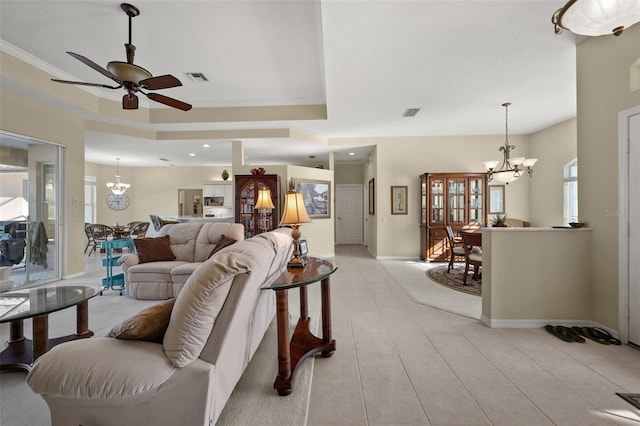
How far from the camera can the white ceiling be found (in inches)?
105

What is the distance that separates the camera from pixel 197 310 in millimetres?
1365

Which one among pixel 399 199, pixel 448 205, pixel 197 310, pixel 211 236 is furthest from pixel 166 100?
pixel 448 205

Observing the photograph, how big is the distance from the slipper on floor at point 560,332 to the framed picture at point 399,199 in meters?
4.08

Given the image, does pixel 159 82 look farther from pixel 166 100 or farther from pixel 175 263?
pixel 175 263

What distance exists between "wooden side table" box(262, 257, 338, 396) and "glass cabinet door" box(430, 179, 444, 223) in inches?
178

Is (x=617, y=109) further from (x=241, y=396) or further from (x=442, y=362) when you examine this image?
(x=241, y=396)

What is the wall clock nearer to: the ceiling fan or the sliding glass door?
the sliding glass door

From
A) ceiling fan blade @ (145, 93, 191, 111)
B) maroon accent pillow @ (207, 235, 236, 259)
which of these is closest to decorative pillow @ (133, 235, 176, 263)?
maroon accent pillow @ (207, 235, 236, 259)

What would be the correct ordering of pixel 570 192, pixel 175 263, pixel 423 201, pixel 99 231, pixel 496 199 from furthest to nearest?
pixel 99 231 < pixel 496 199 < pixel 423 201 < pixel 570 192 < pixel 175 263

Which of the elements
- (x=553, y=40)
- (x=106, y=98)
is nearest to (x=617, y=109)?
(x=553, y=40)

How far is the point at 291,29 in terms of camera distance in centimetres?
316

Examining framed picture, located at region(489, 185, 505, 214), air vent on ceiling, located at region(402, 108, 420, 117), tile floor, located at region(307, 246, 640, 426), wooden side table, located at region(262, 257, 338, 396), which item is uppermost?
air vent on ceiling, located at region(402, 108, 420, 117)

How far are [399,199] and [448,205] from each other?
107 centimetres

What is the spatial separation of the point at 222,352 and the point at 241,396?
60cm
